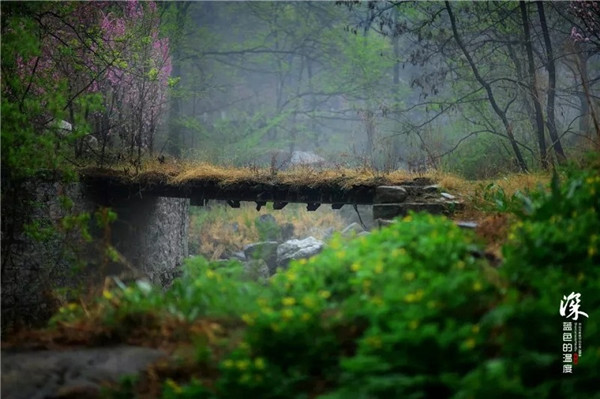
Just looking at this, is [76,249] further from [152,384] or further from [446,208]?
[446,208]

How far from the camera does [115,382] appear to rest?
419cm

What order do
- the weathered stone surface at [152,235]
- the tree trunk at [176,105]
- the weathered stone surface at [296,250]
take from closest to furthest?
the weathered stone surface at [152,235], the weathered stone surface at [296,250], the tree trunk at [176,105]

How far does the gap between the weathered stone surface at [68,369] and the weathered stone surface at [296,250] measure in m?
13.9

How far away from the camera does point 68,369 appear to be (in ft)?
14.5

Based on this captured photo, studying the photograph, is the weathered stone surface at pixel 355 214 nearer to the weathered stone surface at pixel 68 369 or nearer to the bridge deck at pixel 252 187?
the bridge deck at pixel 252 187

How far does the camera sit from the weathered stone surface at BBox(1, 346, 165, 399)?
13.6ft

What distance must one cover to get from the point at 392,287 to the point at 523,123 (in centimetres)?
1319

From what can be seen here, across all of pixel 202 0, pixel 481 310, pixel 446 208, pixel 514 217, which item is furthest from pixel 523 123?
pixel 202 0

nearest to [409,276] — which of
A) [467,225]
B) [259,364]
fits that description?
[259,364]

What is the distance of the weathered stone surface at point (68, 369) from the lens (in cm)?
414

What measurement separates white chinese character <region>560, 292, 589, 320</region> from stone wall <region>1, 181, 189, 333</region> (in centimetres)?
414

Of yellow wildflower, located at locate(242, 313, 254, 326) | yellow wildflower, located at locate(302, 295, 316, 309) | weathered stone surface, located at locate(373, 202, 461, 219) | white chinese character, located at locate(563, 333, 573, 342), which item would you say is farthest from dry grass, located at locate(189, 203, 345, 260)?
white chinese character, located at locate(563, 333, 573, 342)

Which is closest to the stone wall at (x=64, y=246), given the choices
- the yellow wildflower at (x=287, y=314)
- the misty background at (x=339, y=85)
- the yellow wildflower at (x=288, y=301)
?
the yellow wildflower at (x=288, y=301)

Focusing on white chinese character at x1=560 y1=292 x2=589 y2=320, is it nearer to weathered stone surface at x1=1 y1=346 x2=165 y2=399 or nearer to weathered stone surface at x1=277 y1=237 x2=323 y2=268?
weathered stone surface at x1=1 y1=346 x2=165 y2=399
